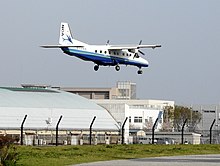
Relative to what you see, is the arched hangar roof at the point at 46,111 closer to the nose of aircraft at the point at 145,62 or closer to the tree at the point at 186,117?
the nose of aircraft at the point at 145,62

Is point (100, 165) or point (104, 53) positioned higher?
point (104, 53)

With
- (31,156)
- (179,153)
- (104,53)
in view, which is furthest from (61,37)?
(31,156)

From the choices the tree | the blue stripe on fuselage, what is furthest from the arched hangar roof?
the tree

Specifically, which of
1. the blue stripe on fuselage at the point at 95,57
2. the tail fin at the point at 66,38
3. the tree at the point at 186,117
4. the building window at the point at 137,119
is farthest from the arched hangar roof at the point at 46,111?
the tree at the point at 186,117

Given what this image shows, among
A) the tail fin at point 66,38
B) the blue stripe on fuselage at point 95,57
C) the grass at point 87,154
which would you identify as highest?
the tail fin at point 66,38

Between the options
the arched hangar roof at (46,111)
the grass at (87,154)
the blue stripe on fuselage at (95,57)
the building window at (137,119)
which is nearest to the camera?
the grass at (87,154)

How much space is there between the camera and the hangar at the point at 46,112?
91.9 metres

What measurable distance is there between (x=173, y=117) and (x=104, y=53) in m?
108

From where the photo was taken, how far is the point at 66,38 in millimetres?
68625

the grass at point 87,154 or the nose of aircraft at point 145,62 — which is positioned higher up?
the nose of aircraft at point 145,62

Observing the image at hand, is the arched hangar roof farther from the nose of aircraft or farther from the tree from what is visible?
the tree

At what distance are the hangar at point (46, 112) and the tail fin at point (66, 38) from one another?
2106cm

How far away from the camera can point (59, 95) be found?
108875mm

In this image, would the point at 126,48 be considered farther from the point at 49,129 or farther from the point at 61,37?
the point at 49,129
